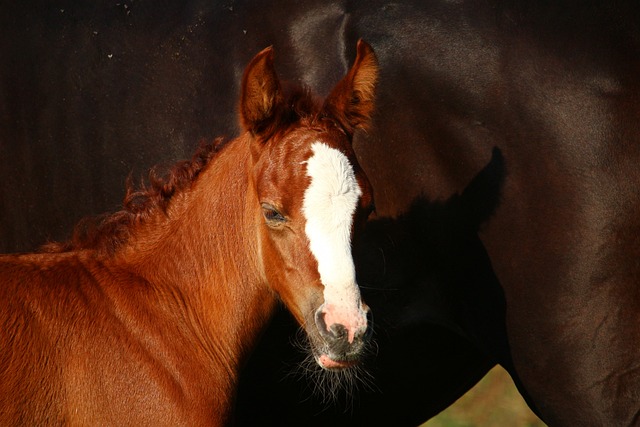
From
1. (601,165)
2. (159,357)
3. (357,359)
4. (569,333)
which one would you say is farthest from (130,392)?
(601,165)

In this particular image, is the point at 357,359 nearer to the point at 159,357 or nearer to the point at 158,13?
the point at 159,357

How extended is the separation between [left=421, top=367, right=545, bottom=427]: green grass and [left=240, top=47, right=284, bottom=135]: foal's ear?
15.7 feet

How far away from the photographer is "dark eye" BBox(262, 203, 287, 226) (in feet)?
12.3

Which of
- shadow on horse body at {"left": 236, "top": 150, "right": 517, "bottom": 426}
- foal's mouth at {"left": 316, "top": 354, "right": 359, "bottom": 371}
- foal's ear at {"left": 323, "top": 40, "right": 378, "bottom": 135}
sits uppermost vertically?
foal's ear at {"left": 323, "top": 40, "right": 378, "bottom": 135}

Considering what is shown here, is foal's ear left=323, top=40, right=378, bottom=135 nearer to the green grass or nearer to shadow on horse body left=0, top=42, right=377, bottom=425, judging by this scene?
shadow on horse body left=0, top=42, right=377, bottom=425

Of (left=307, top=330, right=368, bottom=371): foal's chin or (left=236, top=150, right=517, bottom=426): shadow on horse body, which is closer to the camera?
(left=307, top=330, right=368, bottom=371): foal's chin

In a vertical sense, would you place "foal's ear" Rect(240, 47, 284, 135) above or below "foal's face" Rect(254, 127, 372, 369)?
above

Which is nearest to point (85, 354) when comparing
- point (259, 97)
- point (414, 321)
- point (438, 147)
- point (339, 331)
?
point (339, 331)

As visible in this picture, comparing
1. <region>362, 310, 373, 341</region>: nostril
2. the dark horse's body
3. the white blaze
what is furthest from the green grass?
the white blaze

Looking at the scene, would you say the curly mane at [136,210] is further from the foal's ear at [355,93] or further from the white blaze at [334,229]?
the white blaze at [334,229]

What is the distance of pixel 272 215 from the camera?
3775 mm

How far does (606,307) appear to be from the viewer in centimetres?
416

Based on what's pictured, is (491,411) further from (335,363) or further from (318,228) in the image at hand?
(318,228)

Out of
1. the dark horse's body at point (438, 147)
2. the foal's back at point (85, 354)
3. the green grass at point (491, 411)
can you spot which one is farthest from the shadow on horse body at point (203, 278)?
the green grass at point (491, 411)
